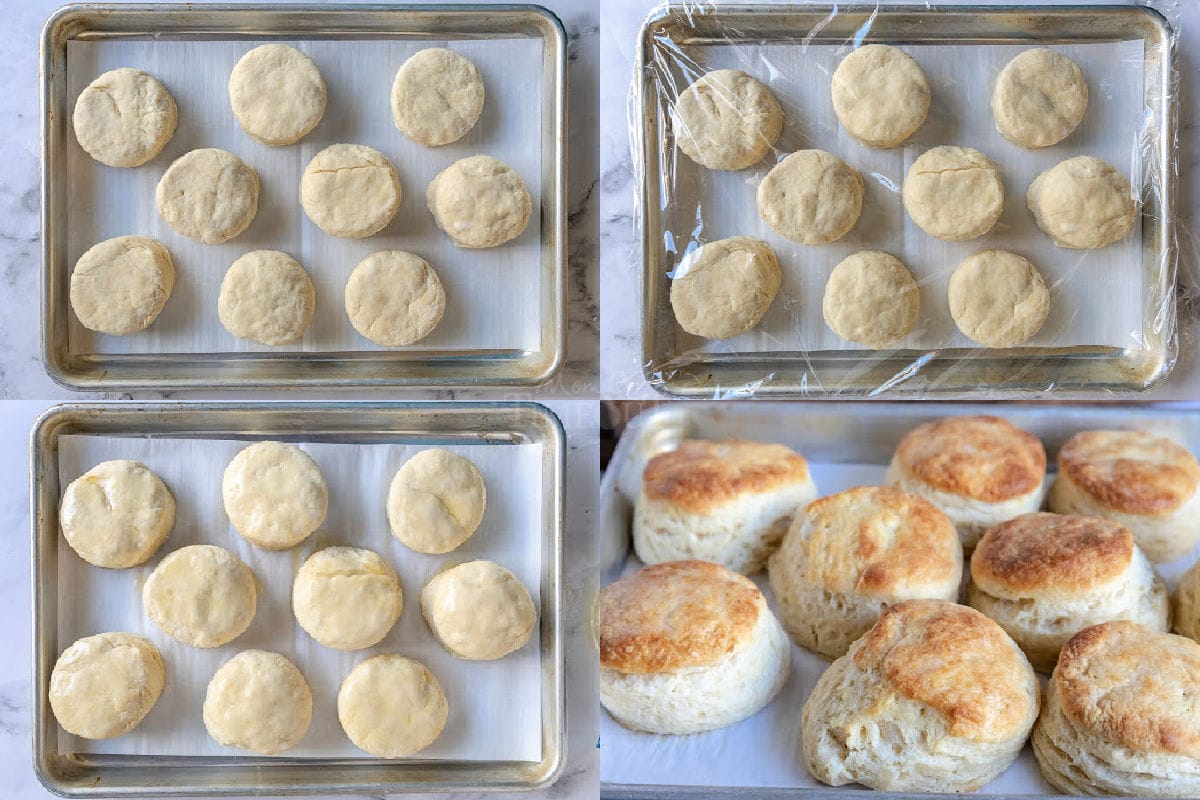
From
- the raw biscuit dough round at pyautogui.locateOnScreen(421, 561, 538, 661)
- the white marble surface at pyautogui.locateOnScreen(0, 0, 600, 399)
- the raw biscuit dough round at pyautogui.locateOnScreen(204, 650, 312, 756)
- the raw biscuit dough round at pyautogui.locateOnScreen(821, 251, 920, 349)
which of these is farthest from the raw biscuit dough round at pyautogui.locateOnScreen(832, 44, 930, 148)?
the raw biscuit dough round at pyautogui.locateOnScreen(204, 650, 312, 756)

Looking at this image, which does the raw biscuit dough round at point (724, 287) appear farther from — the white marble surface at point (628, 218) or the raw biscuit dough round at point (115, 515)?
the raw biscuit dough round at point (115, 515)

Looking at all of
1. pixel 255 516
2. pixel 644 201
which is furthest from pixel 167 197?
pixel 644 201

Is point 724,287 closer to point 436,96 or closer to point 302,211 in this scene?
point 436,96

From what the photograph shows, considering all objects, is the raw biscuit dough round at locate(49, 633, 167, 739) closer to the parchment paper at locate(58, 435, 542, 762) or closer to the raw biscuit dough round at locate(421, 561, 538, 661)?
the parchment paper at locate(58, 435, 542, 762)

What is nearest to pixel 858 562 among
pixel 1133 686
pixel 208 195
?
pixel 1133 686

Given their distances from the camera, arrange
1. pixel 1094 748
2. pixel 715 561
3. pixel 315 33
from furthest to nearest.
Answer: pixel 315 33 < pixel 715 561 < pixel 1094 748

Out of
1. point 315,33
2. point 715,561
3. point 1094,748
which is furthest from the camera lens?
point 315,33

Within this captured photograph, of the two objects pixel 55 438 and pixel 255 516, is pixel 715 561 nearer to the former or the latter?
pixel 255 516

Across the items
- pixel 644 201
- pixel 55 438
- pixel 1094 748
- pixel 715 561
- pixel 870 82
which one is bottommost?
pixel 1094 748
